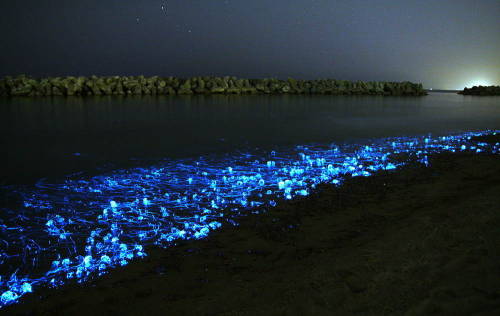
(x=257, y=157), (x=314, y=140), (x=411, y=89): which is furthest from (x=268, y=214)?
(x=411, y=89)

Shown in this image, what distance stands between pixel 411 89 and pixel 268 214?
43.5 m

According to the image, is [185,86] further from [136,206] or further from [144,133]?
[136,206]

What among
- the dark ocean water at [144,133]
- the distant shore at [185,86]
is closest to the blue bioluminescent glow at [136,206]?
the dark ocean water at [144,133]

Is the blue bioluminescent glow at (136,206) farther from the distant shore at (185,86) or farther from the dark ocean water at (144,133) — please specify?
the distant shore at (185,86)

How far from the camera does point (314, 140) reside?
411 inches

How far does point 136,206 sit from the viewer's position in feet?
16.1

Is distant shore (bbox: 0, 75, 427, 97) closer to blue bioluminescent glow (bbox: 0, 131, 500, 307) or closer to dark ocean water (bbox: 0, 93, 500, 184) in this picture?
dark ocean water (bbox: 0, 93, 500, 184)

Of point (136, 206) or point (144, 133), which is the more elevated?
point (144, 133)

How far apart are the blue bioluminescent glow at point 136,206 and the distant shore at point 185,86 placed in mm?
21338

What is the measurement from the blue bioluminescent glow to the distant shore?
21338 mm

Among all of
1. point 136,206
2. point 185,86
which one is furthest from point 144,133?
point 185,86

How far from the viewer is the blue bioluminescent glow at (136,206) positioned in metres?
3.44

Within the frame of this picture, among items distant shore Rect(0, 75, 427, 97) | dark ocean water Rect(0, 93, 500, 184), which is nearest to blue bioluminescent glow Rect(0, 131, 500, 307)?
dark ocean water Rect(0, 93, 500, 184)

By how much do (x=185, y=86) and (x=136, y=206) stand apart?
27.3 meters
